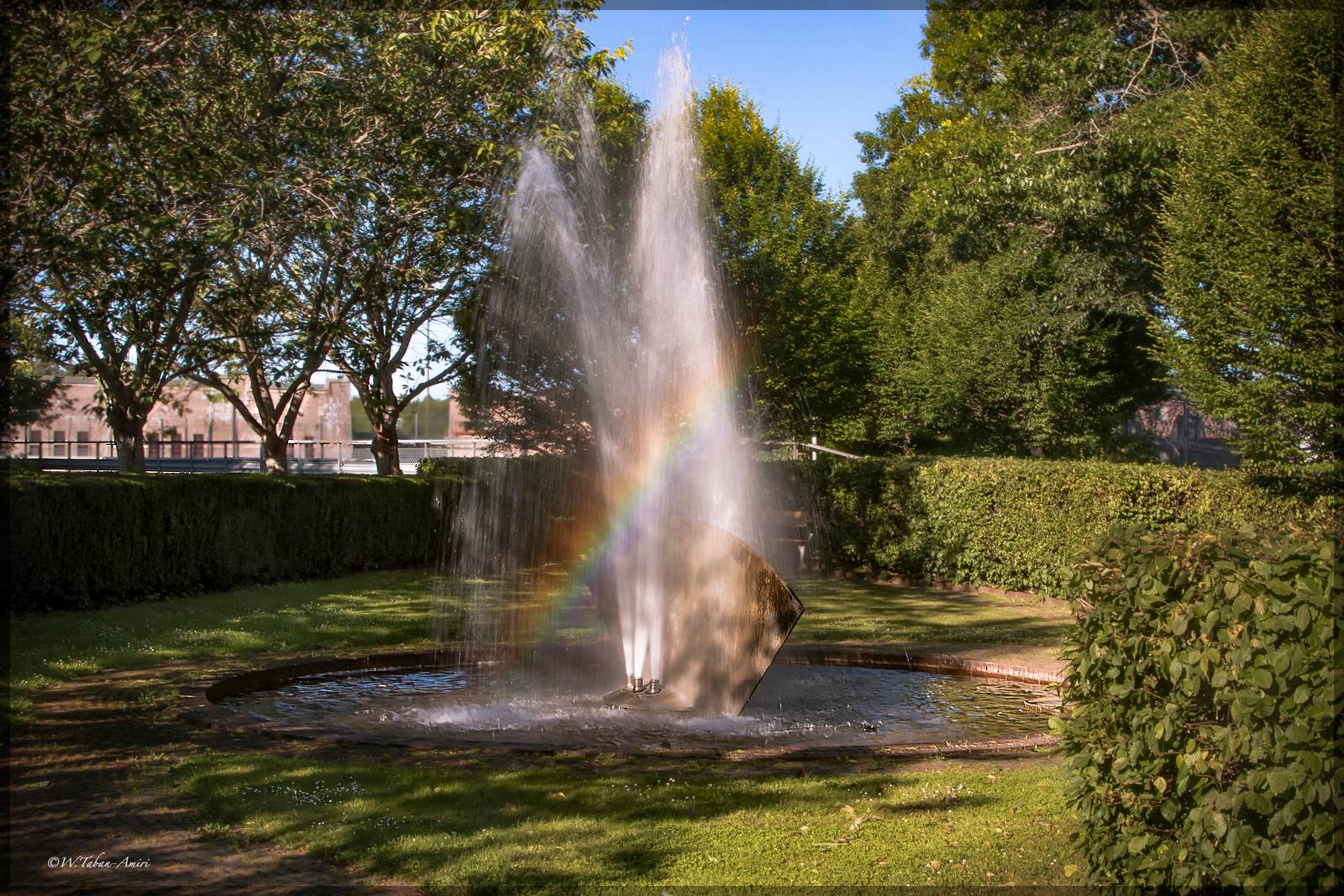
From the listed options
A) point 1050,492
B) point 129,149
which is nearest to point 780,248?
point 1050,492

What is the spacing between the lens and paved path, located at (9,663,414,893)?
4.77m

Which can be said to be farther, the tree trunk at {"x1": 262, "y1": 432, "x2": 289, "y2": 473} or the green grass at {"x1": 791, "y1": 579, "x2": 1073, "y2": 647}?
the tree trunk at {"x1": 262, "y1": 432, "x2": 289, "y2": 473}

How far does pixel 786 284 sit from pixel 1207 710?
78.6ft

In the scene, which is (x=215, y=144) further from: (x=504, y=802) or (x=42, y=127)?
(x=504, y=802)

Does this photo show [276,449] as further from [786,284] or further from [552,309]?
[786,284]

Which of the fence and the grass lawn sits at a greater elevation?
the fence

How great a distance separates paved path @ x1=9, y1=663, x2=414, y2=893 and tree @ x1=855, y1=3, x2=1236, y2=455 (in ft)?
59.7

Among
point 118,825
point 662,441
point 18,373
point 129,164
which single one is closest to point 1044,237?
point 662,441

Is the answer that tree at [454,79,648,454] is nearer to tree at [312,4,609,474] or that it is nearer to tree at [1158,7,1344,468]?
tree at [312,4,609,474]

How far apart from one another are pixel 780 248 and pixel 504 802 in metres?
24.2

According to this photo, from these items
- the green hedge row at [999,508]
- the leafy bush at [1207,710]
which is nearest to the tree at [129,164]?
the leafy bush at [1207,710]

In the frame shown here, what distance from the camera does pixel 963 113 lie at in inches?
1618

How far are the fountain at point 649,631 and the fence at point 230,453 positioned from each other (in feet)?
21.9

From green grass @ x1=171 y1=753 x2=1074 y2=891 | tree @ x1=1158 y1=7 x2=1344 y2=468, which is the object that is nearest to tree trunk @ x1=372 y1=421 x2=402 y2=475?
tree @ x1=1158 y1=7 x2=1344 y2=468
